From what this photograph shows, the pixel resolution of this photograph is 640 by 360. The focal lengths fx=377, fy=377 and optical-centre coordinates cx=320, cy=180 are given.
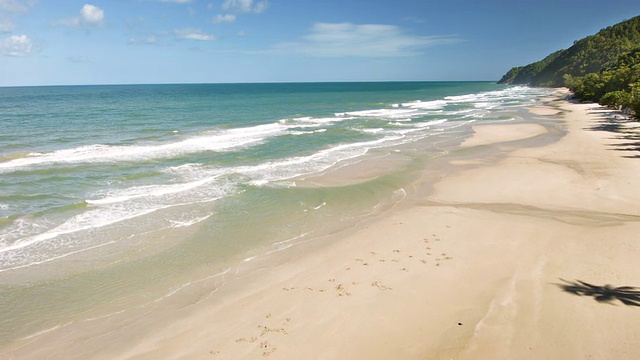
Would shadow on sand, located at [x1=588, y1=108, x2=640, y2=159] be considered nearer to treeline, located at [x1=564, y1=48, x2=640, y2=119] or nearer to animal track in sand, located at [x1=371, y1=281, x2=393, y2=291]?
treeline, located at [x1=564, y1=48, x2=640, y2=119]

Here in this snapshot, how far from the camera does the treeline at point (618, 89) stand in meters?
37.5

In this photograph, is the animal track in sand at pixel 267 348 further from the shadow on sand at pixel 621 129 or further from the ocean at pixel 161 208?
the shadow on sand at pixel 621 129

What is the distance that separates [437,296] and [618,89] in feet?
182

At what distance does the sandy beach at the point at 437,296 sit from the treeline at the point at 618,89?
95.1 ft

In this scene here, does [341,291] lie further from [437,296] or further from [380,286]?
[437,296]

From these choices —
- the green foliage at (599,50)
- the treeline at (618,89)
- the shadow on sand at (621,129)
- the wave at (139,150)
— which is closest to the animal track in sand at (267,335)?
the wave at (139,150)

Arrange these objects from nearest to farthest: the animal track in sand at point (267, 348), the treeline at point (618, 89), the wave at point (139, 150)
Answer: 1. the animal track in sand at point (267, 348)
2. the wave at point (139, 150)
3. the treeline at point (618, 89)

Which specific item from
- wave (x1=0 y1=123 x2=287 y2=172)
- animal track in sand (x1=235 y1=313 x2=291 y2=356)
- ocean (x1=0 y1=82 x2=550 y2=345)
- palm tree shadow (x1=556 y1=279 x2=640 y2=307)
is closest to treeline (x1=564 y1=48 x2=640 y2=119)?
ocean (x1=0 y1=82 x2=550 y2=345)

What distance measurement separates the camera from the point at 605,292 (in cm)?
883

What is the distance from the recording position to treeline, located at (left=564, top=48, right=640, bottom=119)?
1476 inches

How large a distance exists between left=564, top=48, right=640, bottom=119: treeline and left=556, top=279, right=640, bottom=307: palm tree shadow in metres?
33.4

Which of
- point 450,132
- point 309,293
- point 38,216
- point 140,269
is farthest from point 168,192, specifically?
point 450,132

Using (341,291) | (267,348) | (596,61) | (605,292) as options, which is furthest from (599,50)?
(267,348)

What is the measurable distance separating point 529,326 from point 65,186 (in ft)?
67.5
